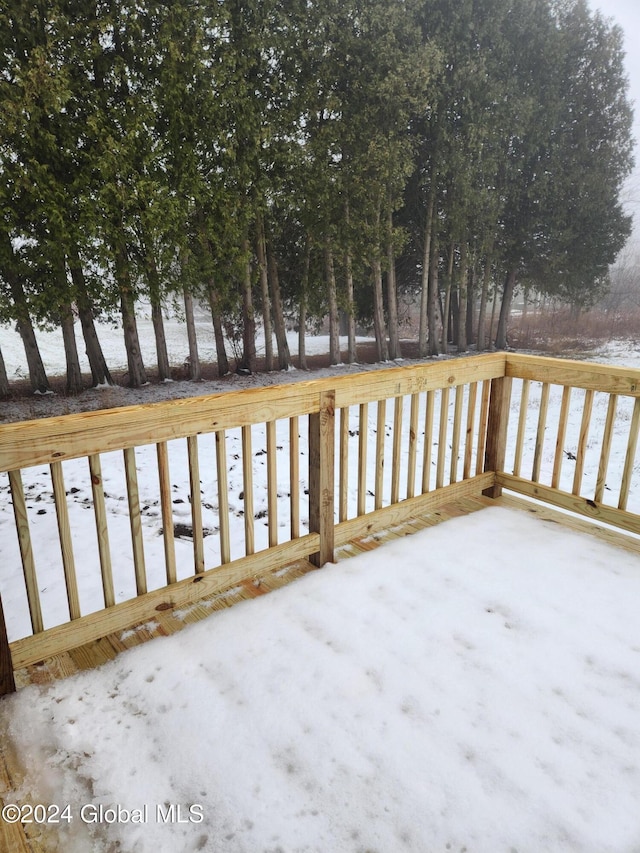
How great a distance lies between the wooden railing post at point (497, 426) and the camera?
2.79 metres

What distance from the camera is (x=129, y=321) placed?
7973 millimetres

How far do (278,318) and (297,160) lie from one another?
9.00 ft

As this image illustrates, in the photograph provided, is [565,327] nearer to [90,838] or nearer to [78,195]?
[78,195]

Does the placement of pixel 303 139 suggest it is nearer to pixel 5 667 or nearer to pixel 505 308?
pixel 505 308

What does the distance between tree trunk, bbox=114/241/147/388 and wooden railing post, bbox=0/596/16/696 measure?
21.5 ft

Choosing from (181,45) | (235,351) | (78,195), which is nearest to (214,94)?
(181,45)

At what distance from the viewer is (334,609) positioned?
1854 millimetres

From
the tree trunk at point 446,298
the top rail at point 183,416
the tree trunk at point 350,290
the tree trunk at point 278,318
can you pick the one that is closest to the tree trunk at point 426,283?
the tree trunk at point 446,298

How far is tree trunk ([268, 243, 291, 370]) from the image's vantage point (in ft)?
31.9

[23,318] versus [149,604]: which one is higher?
[23,318]

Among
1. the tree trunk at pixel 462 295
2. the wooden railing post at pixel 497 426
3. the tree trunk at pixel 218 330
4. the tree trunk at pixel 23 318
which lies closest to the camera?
the wooden railing post at pixel 497 426

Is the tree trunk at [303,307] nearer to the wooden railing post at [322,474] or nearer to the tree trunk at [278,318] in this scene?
the tree trunk at [278,318]

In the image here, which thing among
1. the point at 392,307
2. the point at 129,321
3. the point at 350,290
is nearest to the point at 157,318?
the point at 129,321

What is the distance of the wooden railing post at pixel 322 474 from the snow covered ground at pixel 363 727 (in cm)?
23
